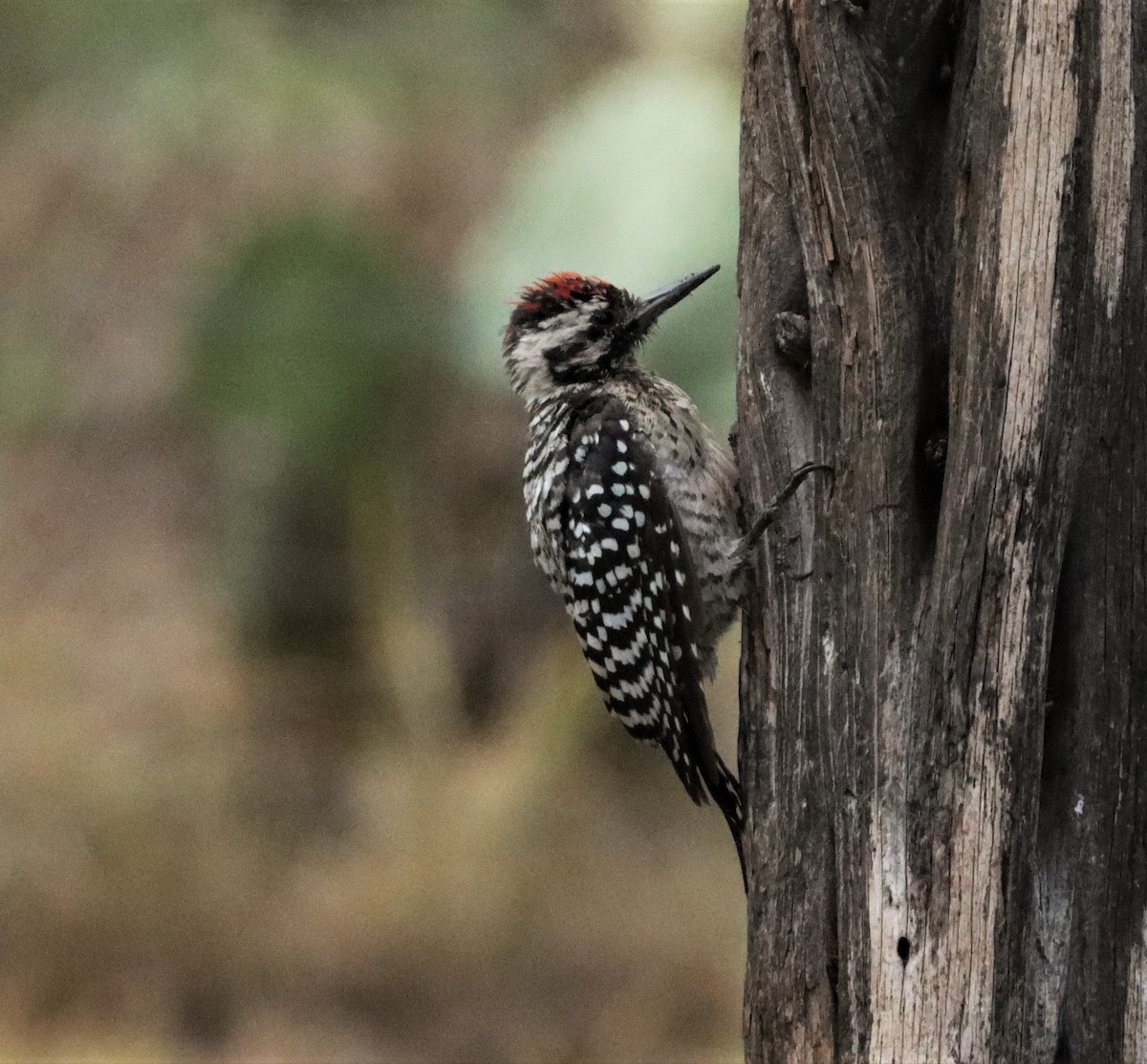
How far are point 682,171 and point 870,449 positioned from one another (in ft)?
8.16

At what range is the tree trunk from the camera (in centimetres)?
245

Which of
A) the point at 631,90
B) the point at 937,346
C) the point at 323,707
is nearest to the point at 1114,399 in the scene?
the point at 937,346

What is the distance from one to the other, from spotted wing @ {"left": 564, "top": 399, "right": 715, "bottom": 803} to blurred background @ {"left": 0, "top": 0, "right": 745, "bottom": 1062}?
990 millimetres

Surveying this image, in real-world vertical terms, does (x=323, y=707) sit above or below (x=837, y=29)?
below

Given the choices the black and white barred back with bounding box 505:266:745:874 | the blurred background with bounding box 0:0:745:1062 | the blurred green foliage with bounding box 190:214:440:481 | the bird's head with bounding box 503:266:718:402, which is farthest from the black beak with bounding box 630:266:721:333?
the blurred green foliage with bounding box 190:214:440:481

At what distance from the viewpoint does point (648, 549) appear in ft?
11.9

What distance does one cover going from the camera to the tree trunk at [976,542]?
2.45 meters

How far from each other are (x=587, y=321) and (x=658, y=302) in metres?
0.20

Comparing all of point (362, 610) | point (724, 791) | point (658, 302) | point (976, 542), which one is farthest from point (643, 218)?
point (362, 610)

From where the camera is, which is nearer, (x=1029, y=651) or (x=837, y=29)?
(x=1029, y=651)

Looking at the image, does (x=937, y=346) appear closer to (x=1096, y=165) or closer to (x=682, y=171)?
(x=1096, y=165)

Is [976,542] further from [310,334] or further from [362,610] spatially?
[362,610]

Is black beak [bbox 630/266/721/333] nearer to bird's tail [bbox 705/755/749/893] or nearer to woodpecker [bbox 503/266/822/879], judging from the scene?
woodpecker [bbox 503/266/822/879]

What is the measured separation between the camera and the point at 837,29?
8.93 ft
